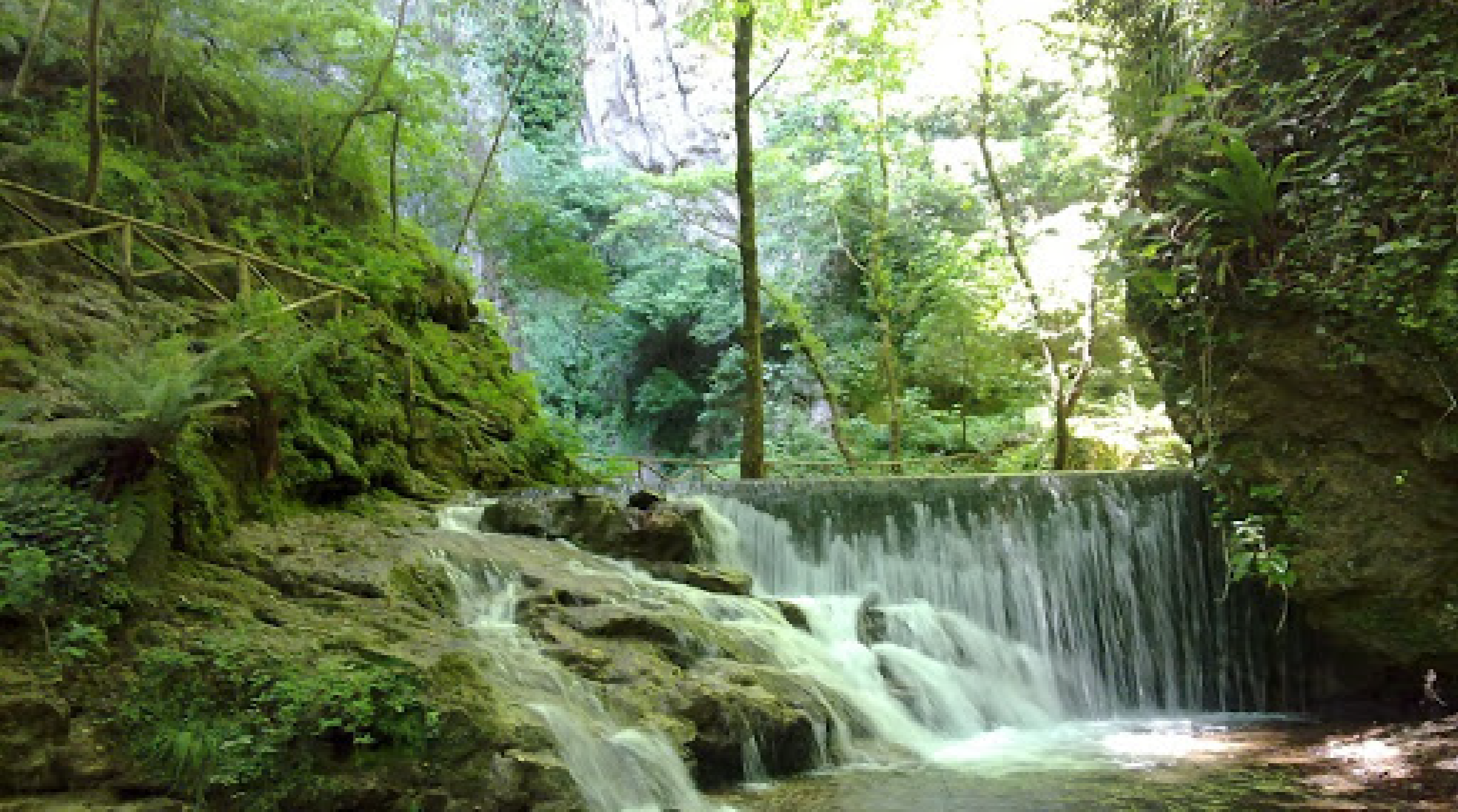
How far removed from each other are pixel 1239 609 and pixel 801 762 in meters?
5.36

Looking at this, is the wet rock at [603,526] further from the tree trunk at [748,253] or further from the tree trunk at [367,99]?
the tree trunk at [367,99]

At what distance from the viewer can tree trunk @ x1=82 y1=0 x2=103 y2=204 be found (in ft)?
21.7

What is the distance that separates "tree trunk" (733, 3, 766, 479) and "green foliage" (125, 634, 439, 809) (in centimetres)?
823

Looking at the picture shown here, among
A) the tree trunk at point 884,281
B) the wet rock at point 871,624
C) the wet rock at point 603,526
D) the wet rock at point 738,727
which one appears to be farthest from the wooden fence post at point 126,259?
the tree trunk at point 884,281

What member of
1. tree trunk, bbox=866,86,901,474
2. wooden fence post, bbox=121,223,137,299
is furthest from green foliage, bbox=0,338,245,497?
tree trunk, bbox=866,86,901,474

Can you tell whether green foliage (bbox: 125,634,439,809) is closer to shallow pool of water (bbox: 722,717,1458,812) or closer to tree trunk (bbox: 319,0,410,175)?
shallow pool of water (bbox: 722,717,1458,812)

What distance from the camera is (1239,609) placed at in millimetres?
8727

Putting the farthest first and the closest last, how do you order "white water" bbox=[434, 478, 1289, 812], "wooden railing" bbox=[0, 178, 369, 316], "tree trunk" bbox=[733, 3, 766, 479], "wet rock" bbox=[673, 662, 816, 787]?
"tree trunk" bbox=[733, 3, 766, 479], "white water" bbox=[434, 478, 1289, 812], "wooden railing" bbox=[0, 178, 369, 316], "wet rock" bbox=[673, 662, 816, 787]

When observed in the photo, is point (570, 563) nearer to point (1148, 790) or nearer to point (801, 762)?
point (801, 762)

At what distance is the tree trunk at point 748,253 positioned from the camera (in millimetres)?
12289

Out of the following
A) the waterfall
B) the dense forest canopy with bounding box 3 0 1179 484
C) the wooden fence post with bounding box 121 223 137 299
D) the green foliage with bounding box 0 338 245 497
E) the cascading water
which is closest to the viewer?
the green foliage with bounding box 0 338 245 497

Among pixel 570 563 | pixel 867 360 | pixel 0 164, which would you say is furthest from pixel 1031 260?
pixel 0 164

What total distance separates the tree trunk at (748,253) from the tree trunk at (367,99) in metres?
4.32

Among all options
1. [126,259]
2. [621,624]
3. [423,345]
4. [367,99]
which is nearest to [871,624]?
[621,624]
